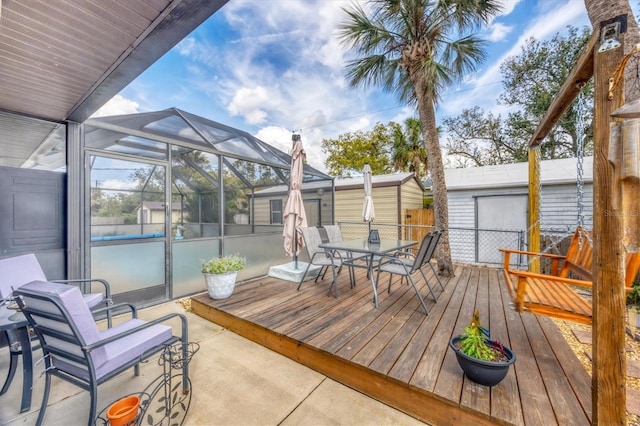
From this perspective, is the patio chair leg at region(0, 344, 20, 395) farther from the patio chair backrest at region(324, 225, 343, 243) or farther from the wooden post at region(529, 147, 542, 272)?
the wooden post at region(529, 147, 542, 272)

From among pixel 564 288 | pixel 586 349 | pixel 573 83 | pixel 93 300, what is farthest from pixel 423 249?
pixel 93 300

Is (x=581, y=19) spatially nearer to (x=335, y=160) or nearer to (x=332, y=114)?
(x=332, y=114)

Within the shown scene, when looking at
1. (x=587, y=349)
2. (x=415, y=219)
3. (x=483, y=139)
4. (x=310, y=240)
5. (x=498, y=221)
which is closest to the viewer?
(x=587, y=349)

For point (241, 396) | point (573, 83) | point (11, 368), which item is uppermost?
point (573, 83)

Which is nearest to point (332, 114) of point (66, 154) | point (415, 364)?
point (66, 154)

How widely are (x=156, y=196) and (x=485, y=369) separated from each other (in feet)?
14.9

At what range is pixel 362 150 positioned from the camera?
54.1 ft

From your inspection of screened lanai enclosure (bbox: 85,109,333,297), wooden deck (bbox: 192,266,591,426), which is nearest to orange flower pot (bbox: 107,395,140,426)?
wooden deck (bbox: 192,266,591,426)

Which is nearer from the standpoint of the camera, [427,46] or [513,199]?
[427,46]

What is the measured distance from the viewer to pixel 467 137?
14359mm

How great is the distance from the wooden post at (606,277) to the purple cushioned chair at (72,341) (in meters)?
2.74

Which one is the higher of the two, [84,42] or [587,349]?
[84,42]

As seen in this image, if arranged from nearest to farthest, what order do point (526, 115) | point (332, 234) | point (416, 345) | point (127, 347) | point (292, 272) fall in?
point (127, 347)
point (416, 345)
point (292, 272)
point (332, 234)
point (526, 115)

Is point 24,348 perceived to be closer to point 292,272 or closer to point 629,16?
point 292,272
